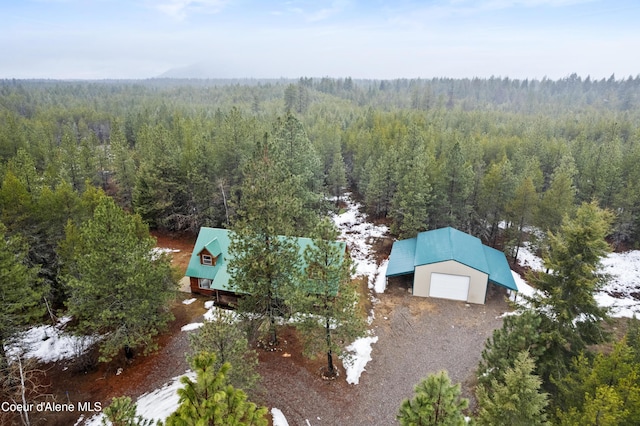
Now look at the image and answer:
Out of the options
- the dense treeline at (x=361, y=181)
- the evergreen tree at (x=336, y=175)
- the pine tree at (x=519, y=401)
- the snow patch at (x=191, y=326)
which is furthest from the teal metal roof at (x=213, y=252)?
the evergreen tree at (x=336, y=175)

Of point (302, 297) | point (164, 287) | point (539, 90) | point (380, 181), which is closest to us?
point (302, 297)

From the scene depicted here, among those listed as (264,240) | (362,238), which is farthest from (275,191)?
(362,238)

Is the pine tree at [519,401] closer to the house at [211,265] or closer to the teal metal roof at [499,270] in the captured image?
the teal metal roof at [499,270]

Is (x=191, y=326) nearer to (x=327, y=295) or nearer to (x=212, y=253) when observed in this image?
(x=212, y=253)

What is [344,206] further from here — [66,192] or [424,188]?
[66,192]

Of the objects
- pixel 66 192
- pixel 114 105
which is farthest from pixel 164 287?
pixel 114 105
